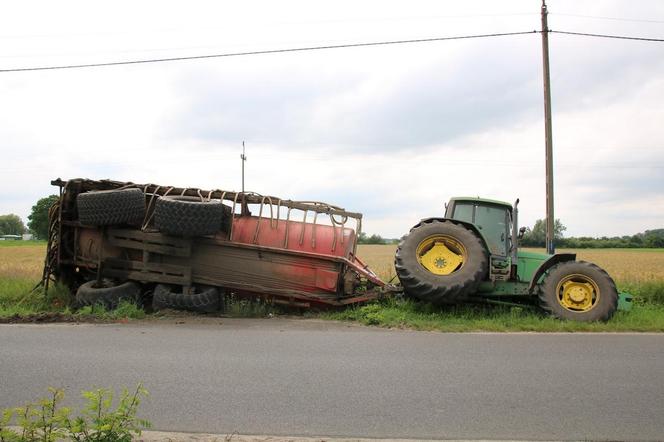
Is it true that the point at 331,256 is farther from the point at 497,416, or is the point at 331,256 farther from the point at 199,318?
the point at 497,416

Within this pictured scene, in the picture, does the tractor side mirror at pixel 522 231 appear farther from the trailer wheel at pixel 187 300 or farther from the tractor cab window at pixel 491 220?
the trailer wheel at pixel 187 300

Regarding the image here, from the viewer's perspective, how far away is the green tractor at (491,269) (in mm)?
9180

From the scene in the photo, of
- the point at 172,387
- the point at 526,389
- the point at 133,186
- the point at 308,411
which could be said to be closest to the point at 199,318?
the point at 133,186

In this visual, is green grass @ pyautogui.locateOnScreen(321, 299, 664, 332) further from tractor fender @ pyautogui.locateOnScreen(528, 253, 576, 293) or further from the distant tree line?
the distant tree line

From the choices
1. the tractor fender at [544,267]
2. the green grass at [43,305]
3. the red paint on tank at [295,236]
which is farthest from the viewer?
the red paint on tank at [295,236]

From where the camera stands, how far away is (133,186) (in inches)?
426

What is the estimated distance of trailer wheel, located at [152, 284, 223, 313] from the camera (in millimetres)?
9852

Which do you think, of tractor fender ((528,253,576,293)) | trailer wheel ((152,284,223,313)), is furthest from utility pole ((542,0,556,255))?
trailer wheel ((152,284,223,313))

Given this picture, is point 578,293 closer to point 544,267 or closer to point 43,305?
point 544,267

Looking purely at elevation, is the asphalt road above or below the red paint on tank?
below

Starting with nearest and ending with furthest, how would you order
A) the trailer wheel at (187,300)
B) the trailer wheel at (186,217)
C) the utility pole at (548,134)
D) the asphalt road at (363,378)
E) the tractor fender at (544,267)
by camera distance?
the asphalt road at (363,378) → the tractor fender at (544,267) → the trailer wheel at (186,217) → the trailer wheel at (187,300) → the utility pole at (548,134)

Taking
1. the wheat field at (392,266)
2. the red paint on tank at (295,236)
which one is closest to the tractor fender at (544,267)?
the red paint on tank at (295,236)

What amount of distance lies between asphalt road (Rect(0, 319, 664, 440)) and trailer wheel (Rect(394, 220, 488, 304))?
1.26m

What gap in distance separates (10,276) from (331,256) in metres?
8.45
